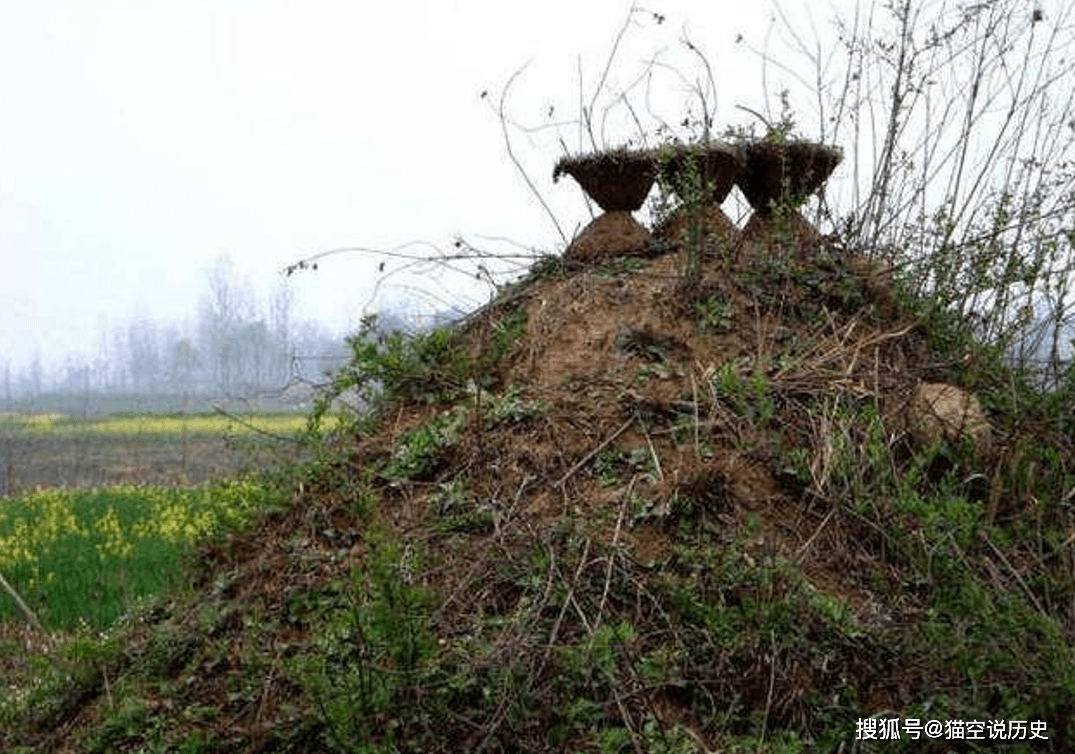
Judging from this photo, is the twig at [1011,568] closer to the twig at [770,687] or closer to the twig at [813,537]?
the twig at [813,537]

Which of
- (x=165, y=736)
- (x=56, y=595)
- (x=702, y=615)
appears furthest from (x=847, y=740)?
(x=56, y=595)

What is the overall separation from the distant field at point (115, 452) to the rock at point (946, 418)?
16112mm

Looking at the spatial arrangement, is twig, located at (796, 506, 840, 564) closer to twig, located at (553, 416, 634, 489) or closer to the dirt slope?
the dirt slope

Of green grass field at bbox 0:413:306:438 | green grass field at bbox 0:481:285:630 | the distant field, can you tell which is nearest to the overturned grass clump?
green grass field at bbox 0:481:285:630

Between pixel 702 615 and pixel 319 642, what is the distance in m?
1.19

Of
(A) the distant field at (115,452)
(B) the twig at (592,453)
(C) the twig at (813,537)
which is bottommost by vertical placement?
(A) the distant field at (115,452)

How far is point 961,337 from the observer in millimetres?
5406

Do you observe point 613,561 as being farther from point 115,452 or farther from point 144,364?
point 144,364

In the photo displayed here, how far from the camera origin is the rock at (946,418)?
456 centimetres

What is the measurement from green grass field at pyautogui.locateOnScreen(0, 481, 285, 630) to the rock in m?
2.57

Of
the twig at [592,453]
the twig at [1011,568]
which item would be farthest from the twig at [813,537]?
the twig at [592,453]

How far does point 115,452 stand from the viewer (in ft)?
112

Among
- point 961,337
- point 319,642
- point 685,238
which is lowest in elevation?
point 319,642

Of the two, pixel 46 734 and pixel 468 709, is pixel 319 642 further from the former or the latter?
pixel 46 734
